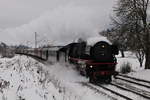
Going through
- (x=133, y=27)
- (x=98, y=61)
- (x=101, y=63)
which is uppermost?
(x=133, y=27)

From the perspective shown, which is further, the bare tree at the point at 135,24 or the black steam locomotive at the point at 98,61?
the bare tree at the point at 135,24

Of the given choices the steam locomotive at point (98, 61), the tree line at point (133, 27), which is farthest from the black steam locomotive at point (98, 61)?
the tree line at point (133, 27)

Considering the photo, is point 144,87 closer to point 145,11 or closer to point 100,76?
point 100,76

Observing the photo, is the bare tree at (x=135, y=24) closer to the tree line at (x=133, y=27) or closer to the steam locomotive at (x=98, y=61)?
the tree line at (x=133, y=27)

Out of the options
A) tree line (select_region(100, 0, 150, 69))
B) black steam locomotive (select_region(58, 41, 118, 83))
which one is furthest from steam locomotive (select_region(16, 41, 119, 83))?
tree line (select_region(100, 0, 150, 69))

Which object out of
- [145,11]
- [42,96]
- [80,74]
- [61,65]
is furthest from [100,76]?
[145,11]

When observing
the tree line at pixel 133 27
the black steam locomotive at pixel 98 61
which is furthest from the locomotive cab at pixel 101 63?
the tree line at pixel 133 27

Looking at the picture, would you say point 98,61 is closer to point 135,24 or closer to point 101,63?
point 101,63

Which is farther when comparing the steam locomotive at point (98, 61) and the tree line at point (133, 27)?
the tree line at point (133, 27)

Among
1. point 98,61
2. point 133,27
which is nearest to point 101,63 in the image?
point 98,61

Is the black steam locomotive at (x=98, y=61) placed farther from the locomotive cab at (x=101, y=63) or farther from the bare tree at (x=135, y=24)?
the bare tree at (x=135, y=24)

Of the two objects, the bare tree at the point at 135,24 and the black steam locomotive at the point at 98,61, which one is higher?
the bare tree at the point at 135,24

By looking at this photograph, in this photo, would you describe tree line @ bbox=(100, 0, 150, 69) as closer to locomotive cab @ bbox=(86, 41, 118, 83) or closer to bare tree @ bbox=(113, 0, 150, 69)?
bare tree @ bbox=(113, 0, 150, 69)

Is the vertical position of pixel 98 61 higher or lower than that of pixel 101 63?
higher
